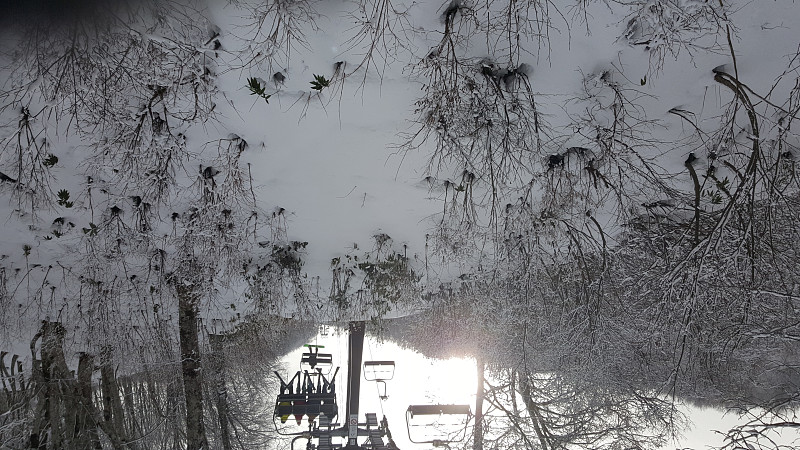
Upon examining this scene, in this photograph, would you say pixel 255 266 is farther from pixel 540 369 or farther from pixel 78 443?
pixel 540 369

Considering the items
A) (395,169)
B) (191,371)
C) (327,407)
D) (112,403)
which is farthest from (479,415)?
(395,169)

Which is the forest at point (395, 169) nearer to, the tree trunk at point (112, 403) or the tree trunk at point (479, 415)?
the tree trunk at point (112, 403)

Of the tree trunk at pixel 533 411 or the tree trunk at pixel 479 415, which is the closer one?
the tree trunk at pixel 533 411

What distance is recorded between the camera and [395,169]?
→ 4.06m

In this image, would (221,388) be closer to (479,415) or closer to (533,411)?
(479,415)

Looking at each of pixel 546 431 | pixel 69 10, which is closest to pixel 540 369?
pixel 546 431

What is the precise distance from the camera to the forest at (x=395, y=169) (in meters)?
2.69

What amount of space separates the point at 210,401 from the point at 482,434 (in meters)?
4.85

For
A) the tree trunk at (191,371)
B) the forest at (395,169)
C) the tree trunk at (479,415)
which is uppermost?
the forest at (395,169)

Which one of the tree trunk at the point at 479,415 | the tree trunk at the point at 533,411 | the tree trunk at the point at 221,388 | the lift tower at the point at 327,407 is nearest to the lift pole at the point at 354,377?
the lift tower at the point at 327,407

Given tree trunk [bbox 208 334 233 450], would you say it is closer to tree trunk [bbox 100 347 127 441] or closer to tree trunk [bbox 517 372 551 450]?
tree trunk [bbox 100 347 127 441]

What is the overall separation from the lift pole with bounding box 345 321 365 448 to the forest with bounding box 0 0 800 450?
57.9 inches

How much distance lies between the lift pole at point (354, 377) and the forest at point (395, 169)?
1.47m

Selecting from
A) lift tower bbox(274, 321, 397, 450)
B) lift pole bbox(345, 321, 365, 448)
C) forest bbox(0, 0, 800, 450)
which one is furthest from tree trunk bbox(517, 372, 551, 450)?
lift pole bbox(345, 321, 365, 448)
